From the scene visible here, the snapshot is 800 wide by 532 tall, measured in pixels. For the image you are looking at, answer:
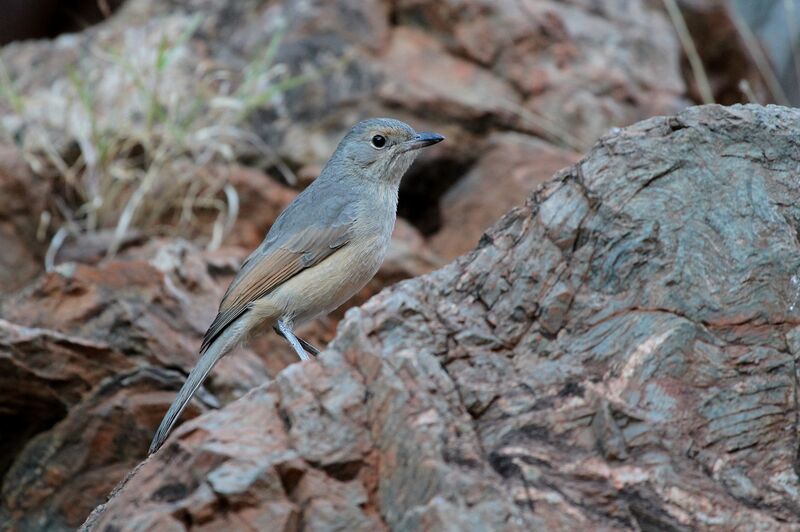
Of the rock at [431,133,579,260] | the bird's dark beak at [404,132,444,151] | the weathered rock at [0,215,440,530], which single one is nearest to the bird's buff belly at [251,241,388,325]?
the weathered rock at [0,215,440,530]

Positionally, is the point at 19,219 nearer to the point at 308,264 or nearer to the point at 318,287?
the point at 308,264

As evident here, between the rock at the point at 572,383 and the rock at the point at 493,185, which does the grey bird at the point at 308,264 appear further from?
the rock at the point at 493,185

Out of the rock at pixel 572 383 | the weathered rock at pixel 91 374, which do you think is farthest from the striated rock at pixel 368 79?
the rock at pixel 572 383

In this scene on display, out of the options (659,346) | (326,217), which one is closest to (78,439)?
(326,217)

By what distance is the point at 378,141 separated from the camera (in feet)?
23.3

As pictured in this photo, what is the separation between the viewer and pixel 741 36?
443 inches

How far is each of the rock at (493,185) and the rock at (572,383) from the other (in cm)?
428

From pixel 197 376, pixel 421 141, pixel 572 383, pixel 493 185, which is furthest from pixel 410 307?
pixel 493 185

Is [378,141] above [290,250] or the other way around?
above

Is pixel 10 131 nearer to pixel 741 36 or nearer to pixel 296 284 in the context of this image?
pixel 296 284

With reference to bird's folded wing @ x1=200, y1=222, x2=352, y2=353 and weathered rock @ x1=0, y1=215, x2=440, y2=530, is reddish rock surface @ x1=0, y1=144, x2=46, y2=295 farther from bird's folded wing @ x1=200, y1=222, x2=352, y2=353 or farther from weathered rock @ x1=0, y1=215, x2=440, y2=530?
bird's folded wing @ x1=200, y1=222, x2=352, y2=353

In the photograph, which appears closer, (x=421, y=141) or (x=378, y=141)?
(x=421, y=141)

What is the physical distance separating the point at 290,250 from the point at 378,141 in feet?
3.77

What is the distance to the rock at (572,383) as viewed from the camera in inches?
140
